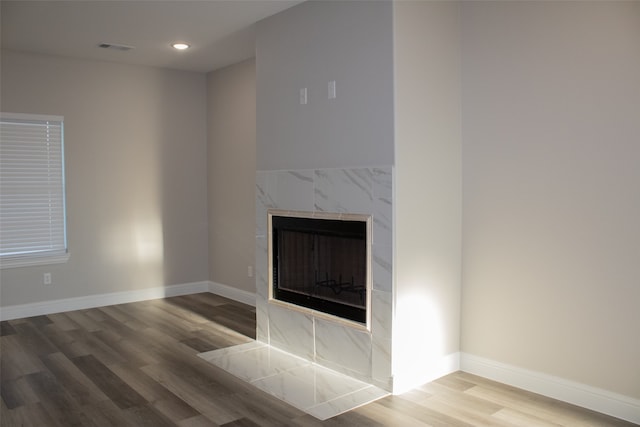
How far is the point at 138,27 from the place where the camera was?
14.8 ft

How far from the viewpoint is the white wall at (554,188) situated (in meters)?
2.96

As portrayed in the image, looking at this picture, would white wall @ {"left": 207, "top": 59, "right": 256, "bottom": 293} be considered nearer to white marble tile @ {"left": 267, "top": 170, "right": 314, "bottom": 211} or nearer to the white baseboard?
white marble tile @ {"left": 267, "top": 170, "right": 314, "bottom": 211}

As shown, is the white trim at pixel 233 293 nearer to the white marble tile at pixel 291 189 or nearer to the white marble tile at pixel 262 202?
the white marble tile at pixel 262 202

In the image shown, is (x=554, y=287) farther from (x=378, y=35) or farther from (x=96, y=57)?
(x=96, y=57)

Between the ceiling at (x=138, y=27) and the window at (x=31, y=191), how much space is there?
79 cm

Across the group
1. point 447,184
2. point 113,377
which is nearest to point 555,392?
point 447,184

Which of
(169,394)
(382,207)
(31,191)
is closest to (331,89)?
(382,207)

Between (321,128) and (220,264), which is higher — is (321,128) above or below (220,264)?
above

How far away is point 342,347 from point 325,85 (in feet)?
6.02

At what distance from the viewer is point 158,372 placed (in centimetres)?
376

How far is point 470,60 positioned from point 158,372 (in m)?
3.08

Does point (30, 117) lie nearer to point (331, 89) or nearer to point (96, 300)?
point (96, 300)

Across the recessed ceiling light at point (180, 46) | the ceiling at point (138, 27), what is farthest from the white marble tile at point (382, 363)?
the recessed ceiling light at point (180, 46)

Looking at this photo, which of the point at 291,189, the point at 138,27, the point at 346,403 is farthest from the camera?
the point at 138,27
